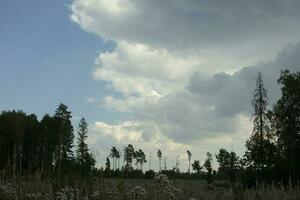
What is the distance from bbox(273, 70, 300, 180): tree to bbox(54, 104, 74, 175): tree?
6314 centimetres

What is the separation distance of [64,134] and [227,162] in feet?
123

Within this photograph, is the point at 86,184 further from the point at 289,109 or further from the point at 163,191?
the point at 289,109

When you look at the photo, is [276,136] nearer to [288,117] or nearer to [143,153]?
[288,117]

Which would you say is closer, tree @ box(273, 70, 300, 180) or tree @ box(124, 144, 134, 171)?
tree @ box(273, 70, 300, 180)

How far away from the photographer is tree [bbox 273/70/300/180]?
69.6 m

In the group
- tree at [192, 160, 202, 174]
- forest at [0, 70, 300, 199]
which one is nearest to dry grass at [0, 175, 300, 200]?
forest at [0, 70, 300, 199]

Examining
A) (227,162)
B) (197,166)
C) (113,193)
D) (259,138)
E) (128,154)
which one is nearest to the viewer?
(113,193)

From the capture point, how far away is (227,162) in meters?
118

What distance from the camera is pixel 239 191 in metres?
17.2

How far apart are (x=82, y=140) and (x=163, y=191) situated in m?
127

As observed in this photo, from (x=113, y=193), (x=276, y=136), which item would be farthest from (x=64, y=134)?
(x=113, y=193)

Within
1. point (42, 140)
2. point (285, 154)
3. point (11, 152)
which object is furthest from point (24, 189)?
point (42, 140)

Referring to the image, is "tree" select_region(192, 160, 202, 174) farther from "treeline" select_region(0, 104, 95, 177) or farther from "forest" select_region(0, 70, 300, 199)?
"treeline" select_region(0, 104, 95, 177)

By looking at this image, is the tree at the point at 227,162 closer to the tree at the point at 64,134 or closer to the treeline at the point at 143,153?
the treeline at the point at 143,153
